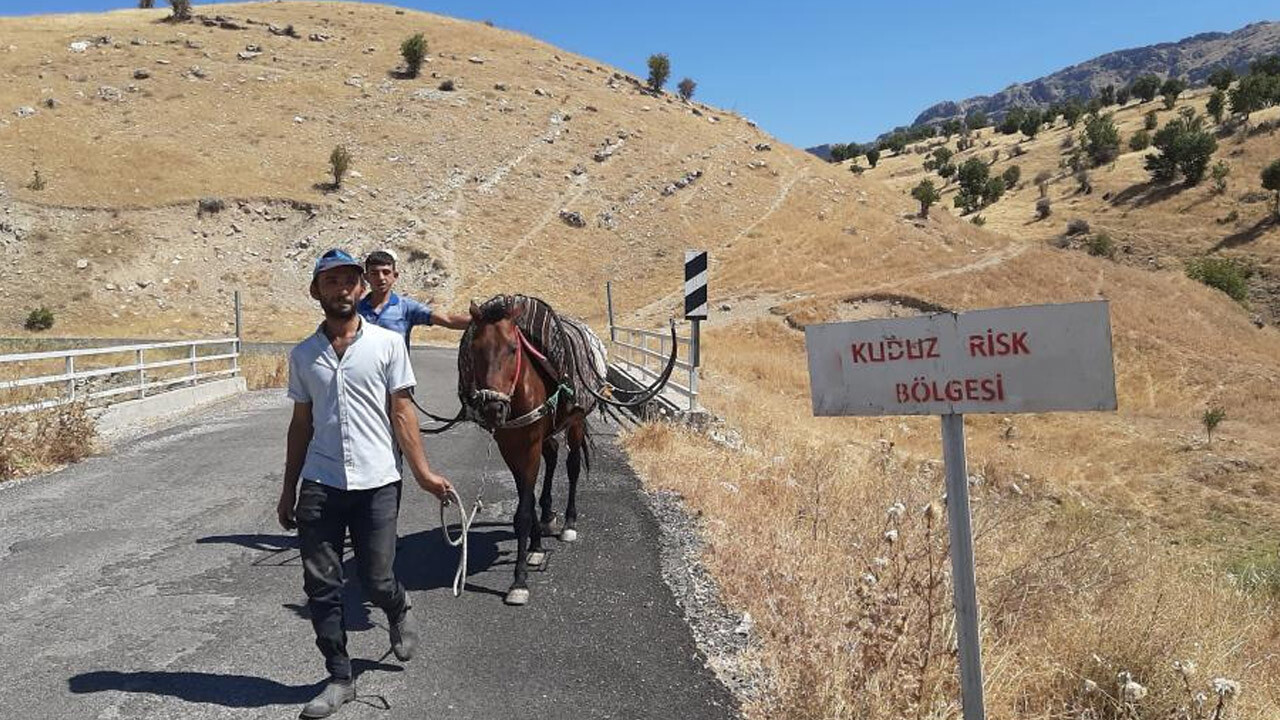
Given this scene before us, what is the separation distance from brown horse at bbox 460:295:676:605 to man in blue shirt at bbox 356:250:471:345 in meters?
0.44

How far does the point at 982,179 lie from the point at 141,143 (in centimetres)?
Result: 6614

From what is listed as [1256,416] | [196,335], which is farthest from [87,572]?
[196,335]

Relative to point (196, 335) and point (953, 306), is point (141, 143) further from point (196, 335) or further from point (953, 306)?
point (953, 306)

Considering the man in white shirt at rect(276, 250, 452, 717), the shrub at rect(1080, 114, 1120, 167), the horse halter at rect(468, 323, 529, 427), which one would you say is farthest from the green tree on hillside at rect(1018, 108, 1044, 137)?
the man in white shirt at rect(276, 250, 452, 717)

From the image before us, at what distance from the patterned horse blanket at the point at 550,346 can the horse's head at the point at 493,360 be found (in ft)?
0.04

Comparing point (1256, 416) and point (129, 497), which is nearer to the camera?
point (129, 497)

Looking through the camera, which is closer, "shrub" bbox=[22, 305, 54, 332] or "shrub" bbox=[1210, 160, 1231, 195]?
"shrub" bbox=[22, 305, 54, 332]

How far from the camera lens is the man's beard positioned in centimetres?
392

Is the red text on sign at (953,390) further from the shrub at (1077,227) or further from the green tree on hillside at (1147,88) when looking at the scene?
the green tree on hillside at (1147,88)

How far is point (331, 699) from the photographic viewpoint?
13.1ft

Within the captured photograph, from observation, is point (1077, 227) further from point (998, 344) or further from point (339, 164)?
point (998, 344)

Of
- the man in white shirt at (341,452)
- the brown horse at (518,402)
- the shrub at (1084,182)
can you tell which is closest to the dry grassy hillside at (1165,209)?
the shrub at (1084,182)

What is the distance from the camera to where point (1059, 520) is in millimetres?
9320

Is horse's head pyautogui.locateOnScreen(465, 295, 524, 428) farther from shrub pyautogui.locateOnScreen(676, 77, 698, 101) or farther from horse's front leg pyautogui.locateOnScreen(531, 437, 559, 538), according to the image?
shrub pyautogui.locateOnScreen(676, 77, 698, 101)
